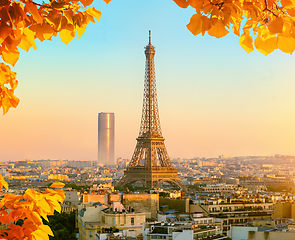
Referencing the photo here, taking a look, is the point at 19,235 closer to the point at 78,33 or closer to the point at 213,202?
the point at 78,33

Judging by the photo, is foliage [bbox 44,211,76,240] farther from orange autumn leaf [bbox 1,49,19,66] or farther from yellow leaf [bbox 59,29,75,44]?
orange autumn leaf [bbox 1,49,19,66]

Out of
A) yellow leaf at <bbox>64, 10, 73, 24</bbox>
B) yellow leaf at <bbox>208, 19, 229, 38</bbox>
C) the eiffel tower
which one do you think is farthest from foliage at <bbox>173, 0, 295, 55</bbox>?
the eiffel tower

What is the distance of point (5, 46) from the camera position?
10.3 ft

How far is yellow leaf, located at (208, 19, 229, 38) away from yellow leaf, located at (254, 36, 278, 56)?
217mm

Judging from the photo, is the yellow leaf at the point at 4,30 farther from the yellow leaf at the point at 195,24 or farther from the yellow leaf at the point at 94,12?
the yellow leaf at the point at 195,24

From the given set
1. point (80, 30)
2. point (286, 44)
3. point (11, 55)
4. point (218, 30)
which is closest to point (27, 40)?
point (11, 55)

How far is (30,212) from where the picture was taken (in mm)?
3312

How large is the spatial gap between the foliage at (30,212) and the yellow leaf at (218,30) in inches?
57.5

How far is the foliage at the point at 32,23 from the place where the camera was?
294 centimetres

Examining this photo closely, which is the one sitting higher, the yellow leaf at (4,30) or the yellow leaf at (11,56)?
the yellow leaf at (4,30)

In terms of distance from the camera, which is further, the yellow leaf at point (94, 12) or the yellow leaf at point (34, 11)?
the yellow leaf at point (94, 12)

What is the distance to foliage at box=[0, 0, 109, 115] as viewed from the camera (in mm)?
2938

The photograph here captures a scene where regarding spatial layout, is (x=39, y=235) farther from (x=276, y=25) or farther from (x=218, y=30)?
(x=276, y=25)

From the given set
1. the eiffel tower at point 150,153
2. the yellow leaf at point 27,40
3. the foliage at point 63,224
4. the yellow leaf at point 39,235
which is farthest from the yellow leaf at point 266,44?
the eiffel tower at point 150,153
